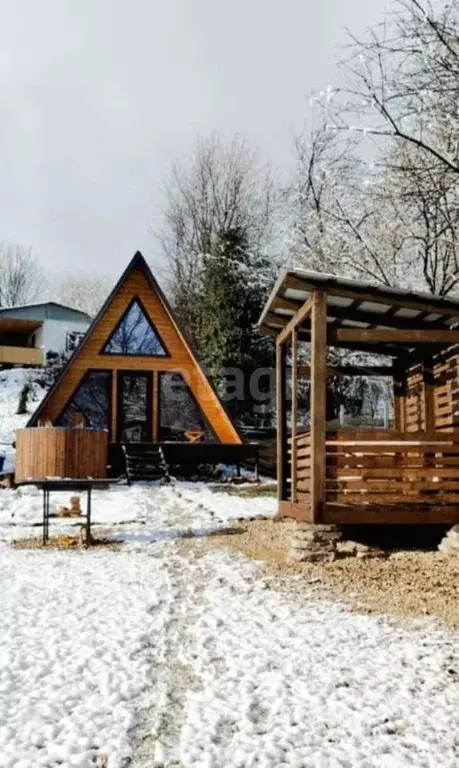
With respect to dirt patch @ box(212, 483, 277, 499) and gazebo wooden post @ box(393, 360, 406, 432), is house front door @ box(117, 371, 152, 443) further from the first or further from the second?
gazebo wooden post @ box(393, 360, 406, 432)

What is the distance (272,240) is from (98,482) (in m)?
20.7

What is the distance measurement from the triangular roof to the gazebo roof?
9143mm

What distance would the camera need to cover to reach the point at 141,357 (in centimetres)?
1869

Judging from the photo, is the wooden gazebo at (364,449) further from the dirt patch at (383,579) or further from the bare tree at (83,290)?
the bare tree at (83,290)

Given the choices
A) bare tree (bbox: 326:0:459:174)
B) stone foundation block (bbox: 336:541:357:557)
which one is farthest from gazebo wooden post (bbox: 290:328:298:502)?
bare tree (bbox: 326:0:459:174)

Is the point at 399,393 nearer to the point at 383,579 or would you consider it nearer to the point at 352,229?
the point at 383,579

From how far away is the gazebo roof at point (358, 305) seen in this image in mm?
7188

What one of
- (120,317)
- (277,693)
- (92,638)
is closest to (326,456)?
(92,638)

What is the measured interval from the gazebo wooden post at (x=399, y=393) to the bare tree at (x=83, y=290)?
4356 centimetres

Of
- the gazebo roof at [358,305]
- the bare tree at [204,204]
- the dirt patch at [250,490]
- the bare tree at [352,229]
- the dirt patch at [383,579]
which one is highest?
the bare tree at [204,204]

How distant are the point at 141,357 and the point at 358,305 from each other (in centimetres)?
1141

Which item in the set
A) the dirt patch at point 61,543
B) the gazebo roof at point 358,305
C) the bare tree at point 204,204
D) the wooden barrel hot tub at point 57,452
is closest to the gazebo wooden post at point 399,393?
the gazebo roof at point 358,305

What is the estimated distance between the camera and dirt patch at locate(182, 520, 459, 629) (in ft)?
17.1

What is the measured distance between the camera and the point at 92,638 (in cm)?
441
